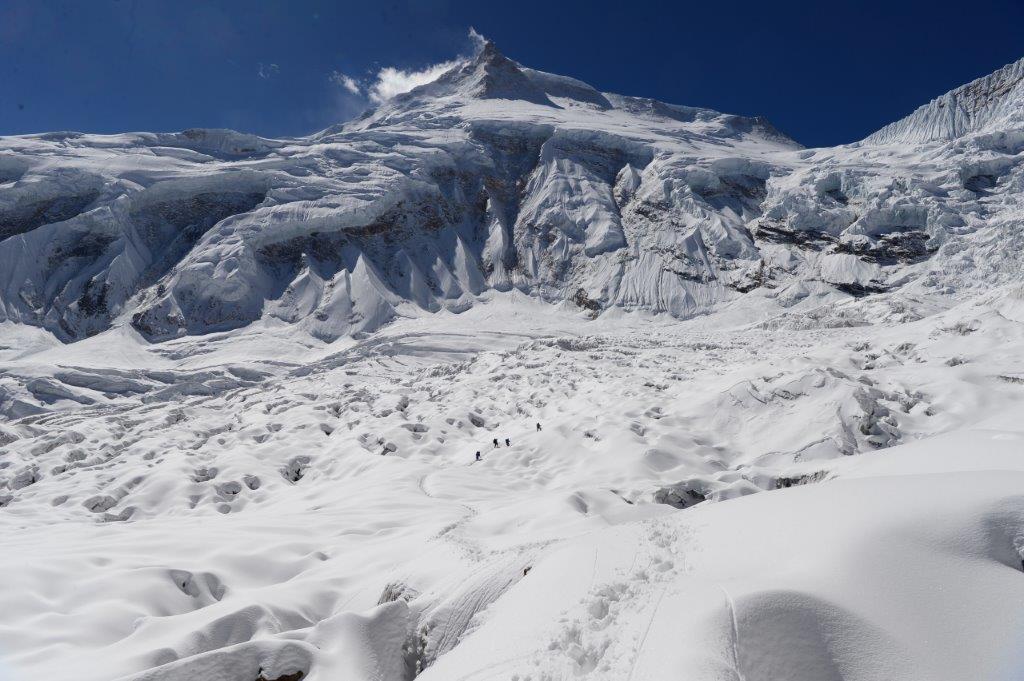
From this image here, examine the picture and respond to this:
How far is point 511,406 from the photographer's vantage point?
2864 cm

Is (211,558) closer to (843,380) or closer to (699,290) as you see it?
(843,380)

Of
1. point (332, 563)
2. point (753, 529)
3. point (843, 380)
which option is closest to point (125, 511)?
point (332, 563)

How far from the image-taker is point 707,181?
264 feet

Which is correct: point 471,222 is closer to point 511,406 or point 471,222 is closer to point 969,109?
point 511,406

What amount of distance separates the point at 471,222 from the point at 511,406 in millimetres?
56959

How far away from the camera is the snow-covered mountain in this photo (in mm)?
4945

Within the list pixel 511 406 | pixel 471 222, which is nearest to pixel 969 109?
pixel 471 222

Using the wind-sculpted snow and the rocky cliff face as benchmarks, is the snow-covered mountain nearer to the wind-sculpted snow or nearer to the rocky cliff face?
the rocky cliff face

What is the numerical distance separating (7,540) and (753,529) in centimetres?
1716

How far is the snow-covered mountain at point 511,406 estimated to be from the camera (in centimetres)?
495

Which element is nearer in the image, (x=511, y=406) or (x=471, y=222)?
(x=511, y=406)

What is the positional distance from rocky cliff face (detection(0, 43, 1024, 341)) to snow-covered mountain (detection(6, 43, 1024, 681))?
1.53 feet

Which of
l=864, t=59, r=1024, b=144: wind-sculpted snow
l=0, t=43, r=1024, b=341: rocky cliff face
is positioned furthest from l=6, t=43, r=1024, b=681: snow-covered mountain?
l=864, t=59, r=1024, b=144: wind-sculpted snow

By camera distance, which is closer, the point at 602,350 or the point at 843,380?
the point at 843,380
